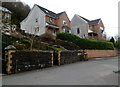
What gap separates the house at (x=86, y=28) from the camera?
3725 cm

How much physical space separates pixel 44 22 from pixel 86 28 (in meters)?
13.7

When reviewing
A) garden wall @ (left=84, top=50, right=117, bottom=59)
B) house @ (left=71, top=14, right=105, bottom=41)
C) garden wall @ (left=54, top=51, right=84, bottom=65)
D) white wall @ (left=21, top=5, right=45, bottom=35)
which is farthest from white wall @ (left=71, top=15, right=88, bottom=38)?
garden wall @ (left=54, top=51, right=84, bottom=65)

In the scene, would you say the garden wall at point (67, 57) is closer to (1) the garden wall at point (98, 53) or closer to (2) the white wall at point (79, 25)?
(1) the garden wall at point (98, 53)

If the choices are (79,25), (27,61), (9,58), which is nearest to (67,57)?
(27,61)

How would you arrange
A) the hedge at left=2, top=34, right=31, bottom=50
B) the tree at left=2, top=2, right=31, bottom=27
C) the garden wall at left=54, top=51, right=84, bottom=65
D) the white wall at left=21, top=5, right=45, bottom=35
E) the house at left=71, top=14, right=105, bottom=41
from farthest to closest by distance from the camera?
the house at left=71, top=14, right=105, bottom=41, the tree at left=2, top=2, right=31, bottom=27, the white wall at left=21, top=5, right=45, bottom=35, the garden wall at left=54, top=51, right=84, bottom=65, the hedge at left=2, top=34, right=31, bottom=50

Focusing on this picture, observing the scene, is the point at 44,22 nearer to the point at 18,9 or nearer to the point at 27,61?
the point at 18,9

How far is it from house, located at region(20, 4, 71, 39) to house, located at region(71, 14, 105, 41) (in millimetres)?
5097

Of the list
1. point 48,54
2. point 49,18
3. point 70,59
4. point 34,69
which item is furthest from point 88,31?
point 34,69

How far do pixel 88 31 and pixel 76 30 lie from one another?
416cm

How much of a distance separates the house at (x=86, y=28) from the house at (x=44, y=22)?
16.7 feet

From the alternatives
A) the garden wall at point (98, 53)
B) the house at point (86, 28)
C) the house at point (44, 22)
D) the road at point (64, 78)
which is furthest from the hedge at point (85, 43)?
the road at point (64, 78)

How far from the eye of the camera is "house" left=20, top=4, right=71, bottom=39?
3011cm

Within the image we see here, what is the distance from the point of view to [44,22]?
30000 millimetres

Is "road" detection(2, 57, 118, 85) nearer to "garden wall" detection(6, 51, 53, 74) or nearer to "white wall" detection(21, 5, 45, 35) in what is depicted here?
"garden wall" detection(6, 51, 53, 74)
